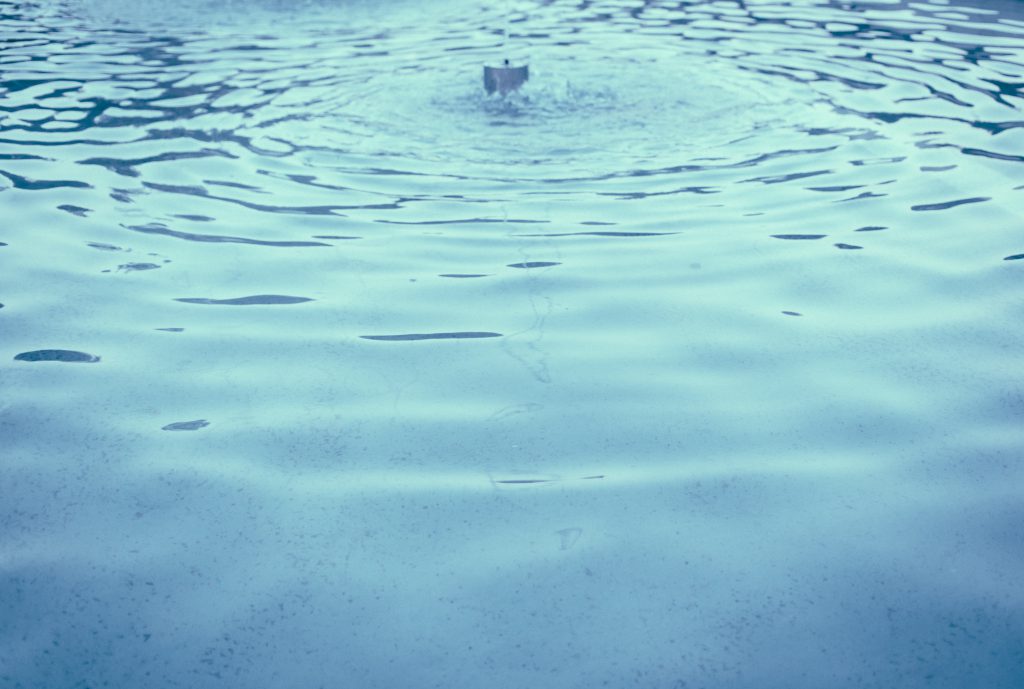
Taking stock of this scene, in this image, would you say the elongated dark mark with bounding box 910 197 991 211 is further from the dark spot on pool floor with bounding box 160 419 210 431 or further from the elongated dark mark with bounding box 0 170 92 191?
the elongated dark mark with bounding box 0 170 92 191

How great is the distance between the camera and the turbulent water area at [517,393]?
2.13 metres

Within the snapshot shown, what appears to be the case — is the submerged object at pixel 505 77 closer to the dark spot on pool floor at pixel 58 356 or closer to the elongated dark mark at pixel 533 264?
the elongated dark mark at pixel 533 264

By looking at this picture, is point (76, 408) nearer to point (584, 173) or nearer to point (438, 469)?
point (438, 469)

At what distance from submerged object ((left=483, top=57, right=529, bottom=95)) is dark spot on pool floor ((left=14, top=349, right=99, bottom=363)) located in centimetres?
404

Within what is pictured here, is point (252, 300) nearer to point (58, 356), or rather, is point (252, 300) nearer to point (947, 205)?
point (58, 356)

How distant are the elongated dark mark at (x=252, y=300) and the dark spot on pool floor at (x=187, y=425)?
945 millimetres

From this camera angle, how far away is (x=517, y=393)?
3133 mm

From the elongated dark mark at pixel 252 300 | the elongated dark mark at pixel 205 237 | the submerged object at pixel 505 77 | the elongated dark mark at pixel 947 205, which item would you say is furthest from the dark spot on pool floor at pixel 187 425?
the submerged object at pixel 505 77

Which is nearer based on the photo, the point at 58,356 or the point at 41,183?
the point at 58,356

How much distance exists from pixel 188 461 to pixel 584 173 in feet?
10.4

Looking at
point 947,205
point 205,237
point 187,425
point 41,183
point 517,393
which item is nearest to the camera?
point 187,425

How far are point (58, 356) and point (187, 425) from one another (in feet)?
2.75

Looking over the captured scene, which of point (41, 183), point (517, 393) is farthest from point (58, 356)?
point (41, 183)

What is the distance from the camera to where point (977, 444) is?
2.80 m
